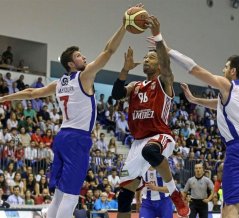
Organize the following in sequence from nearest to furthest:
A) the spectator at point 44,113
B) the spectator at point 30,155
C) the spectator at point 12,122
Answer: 1. the spectator at point 30,155
2. the spectator at point 12,122
3. the spectator at point 44,113

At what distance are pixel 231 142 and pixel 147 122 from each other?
1577mm

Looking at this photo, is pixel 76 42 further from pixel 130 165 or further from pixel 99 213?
pixel 130 165

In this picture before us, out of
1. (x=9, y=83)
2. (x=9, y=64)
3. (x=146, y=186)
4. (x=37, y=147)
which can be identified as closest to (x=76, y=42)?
(x=9, y=64)

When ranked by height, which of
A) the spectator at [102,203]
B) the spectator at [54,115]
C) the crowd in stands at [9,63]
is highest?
the crowd in stands at [9,63]

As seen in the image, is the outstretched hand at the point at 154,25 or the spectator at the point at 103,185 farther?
the spectator at the point at 103,185

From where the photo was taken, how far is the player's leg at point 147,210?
10805 mm

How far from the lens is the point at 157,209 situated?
35.6ft

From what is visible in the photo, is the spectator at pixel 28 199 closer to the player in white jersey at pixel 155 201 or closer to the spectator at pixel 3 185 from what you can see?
the spectator at pixel 3 185

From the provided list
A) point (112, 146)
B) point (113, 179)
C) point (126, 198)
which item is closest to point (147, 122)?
point (126, 198)

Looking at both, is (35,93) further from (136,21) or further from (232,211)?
(232,211)

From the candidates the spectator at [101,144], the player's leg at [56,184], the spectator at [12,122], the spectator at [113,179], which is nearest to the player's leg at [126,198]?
the player's leg at [56,184]

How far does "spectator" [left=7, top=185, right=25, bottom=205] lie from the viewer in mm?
18188

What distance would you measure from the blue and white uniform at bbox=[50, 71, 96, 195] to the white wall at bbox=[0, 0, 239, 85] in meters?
18.2

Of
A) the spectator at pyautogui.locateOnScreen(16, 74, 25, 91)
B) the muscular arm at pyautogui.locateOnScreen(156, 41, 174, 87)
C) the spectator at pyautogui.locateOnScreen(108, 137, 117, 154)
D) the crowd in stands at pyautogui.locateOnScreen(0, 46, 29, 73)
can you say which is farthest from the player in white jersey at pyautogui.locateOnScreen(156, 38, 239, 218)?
the crowd in stands at pyautogui.locateOnScreen(0, 46, 29, 73)
